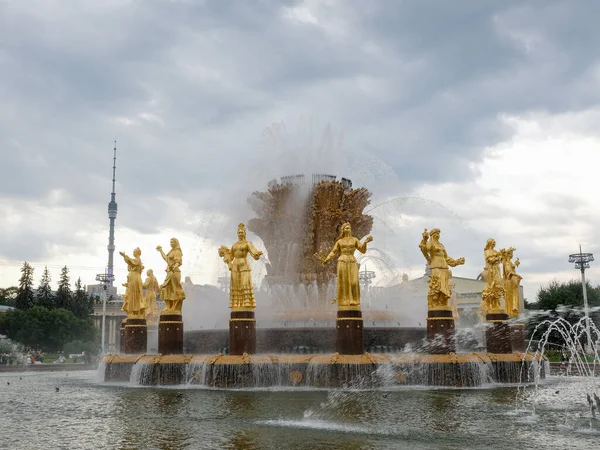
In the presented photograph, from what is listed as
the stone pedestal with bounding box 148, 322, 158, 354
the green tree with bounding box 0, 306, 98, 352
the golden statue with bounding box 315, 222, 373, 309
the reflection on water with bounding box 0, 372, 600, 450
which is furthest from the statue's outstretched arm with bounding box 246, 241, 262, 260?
the green tree with bounding box 0, 306, 98, 352

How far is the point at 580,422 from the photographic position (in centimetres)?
1206

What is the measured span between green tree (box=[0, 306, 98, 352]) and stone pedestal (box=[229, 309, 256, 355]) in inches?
2479

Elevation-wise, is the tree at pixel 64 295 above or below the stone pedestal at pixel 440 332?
above

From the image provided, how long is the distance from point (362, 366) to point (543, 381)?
8090mm

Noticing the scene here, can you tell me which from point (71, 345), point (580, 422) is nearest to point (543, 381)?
point (580, 422)

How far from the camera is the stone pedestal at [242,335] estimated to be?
20.1m

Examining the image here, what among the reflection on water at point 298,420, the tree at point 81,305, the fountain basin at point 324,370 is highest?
the tree at point 81,305

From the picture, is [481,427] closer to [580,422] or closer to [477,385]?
[580,422]

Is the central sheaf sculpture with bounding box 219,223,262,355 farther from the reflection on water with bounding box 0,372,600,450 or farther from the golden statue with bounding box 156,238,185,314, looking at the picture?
the golden statue with bounding box 156,238,185,314

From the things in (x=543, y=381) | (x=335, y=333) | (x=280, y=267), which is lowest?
(x=543, y=381)

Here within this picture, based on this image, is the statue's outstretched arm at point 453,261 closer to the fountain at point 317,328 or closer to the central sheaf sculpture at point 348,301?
the fountain at point 317,328

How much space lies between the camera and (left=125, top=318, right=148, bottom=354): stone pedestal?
24.2 metres

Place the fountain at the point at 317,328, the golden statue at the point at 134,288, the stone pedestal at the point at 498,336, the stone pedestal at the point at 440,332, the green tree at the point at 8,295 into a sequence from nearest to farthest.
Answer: the fountain at the point at 317,328
the stone pedestal at the point at 440,332
the stone pedestal at the point at 498,336
the golden statue at the point at 134,288
the green tree at the point at 8,295

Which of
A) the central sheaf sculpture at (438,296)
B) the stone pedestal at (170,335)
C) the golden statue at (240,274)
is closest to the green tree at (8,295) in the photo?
the stone pedestal at (170,335)
